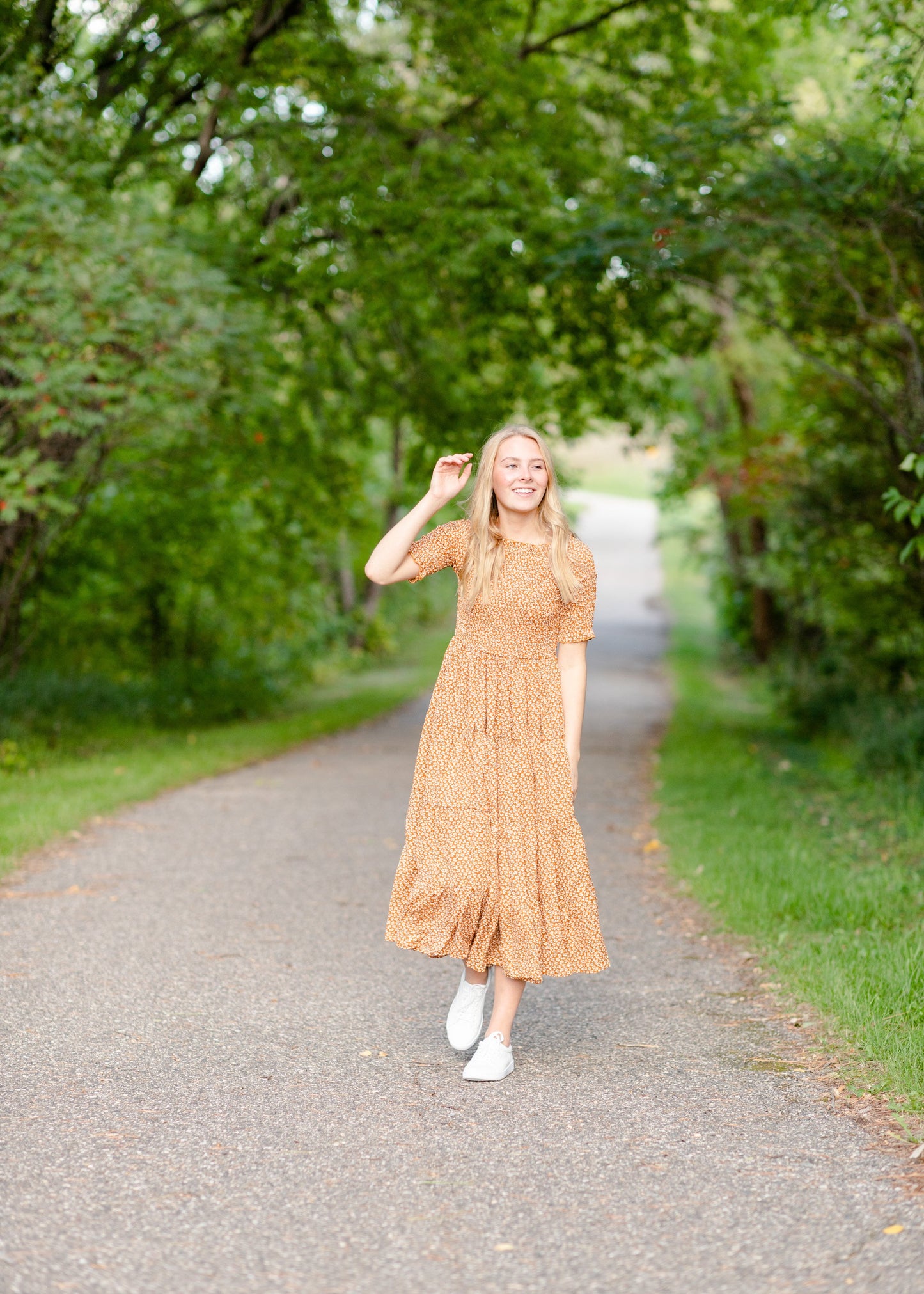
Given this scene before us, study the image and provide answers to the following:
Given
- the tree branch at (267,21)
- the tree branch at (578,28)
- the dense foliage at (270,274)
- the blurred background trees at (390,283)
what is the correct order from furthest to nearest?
the tree branch at (578,28)
the tree branch at (267,21)
the dense foliage at (270,274)
the blurred background trees at (390,283)

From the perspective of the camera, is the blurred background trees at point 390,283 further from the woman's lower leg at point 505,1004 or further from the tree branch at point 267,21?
the woman's lower leg at point 505,1004

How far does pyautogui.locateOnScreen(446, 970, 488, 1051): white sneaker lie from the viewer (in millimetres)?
4395

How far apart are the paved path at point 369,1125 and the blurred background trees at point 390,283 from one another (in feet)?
14.9

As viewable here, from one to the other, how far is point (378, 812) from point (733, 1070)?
5.29 metres

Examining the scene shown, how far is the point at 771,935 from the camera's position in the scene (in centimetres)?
587

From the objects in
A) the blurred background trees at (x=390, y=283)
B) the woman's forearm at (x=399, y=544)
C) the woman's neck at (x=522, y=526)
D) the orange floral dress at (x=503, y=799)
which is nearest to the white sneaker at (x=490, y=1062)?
the orange floral dress at (x=503, y=799)

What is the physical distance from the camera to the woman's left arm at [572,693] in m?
4.40

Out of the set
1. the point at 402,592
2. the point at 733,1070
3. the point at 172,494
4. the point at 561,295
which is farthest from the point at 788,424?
Answer: the point at 402,592

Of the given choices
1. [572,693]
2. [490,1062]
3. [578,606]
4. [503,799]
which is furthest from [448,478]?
[490,1062]

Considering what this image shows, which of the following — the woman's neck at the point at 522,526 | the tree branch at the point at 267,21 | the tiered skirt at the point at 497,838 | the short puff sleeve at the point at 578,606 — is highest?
the tree branch at the point at 267,21

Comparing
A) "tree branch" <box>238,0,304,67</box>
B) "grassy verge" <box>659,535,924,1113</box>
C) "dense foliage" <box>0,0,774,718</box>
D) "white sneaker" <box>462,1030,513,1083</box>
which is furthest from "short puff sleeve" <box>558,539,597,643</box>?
"tree branch" <box>238,0,304,67</box>

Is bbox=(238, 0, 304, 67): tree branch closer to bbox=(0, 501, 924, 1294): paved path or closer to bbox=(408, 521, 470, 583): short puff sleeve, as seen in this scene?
bbox=(0, 501, 924, 1294): paved path

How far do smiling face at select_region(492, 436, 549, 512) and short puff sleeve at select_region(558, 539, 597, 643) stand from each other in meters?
0.22

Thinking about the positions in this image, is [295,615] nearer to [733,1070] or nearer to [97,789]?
[97,789]
